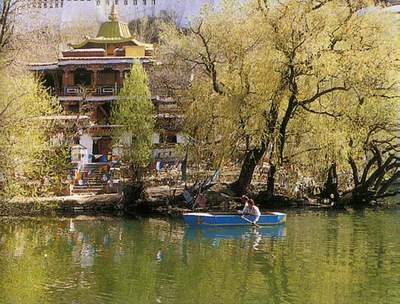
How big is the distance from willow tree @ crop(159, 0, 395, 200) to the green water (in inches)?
183

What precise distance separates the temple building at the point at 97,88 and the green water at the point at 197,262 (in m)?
13.3

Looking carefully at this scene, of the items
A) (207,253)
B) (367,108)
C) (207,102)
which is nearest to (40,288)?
(207,253)

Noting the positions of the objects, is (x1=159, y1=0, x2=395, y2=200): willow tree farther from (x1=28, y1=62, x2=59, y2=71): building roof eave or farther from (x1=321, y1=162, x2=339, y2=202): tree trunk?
(x1=28, y1=62, x2=59, y2=71): building roof eave

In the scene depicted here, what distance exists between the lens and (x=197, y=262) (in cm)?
1888

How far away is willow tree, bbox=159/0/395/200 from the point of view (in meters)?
27.4

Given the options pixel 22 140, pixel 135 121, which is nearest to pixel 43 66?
pixel 135 121

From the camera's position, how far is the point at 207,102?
97.3 ft

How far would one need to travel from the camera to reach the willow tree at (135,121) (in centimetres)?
3116

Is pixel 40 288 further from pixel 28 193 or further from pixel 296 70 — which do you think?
pixel 296 70

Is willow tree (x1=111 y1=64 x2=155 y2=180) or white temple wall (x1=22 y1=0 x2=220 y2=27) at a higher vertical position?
white temple wall (x1=22 y1=0 x2=220 y2=27)

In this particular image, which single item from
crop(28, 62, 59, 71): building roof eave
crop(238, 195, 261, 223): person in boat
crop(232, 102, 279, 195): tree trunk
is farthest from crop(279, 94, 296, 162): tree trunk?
crop(28, 62, 59, 71): building roof eave

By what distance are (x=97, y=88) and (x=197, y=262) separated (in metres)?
31.3

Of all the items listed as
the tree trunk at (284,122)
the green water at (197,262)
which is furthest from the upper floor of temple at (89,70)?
the green water at (197,262)

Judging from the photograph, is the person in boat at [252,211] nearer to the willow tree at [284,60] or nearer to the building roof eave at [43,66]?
the willow tree at [284,60]
